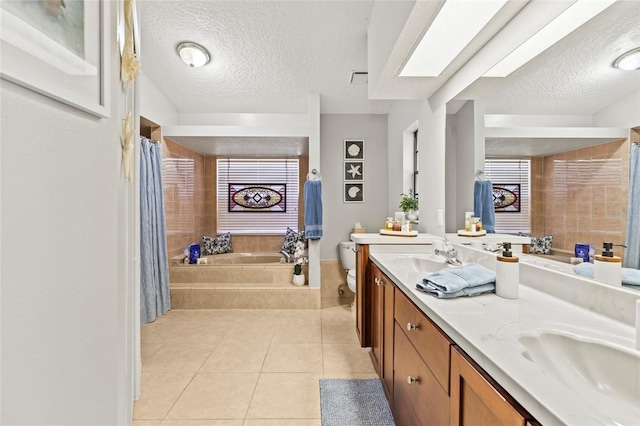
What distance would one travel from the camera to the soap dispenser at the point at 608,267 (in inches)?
35.8

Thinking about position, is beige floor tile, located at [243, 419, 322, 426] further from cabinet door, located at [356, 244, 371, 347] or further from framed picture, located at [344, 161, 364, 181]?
framed picture, located at [344, 161, 364, 181]

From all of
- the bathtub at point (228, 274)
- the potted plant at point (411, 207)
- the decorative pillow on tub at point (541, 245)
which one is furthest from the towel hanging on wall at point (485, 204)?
the bathtub at point (228, 274)

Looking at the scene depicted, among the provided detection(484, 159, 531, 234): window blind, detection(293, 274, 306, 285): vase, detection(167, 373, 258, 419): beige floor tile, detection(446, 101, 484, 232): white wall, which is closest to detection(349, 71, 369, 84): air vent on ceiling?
detection(446, 101, 484, 232): white wall

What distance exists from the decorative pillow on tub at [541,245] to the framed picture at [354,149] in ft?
9.43

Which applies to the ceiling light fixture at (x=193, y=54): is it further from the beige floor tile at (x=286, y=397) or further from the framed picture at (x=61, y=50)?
the beige floor tile at (x=286, y=397)

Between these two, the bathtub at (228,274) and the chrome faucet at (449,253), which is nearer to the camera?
the chrome faucet at (449,253)

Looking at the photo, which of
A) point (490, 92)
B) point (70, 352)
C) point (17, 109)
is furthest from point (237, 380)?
point (490, 92)

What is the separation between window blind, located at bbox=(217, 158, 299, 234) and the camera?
451 centimetres

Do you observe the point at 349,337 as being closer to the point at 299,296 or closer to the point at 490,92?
the point at 299,296

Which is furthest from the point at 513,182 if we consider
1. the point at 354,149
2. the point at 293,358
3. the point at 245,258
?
the point at 245,258

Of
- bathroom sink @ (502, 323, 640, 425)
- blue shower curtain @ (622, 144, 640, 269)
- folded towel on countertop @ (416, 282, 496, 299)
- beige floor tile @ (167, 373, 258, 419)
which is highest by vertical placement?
blue shower curtain @ (622, 144, 640, 269)

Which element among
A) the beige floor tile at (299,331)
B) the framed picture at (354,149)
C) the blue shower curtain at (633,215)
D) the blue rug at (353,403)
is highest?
the framed picture at (354,149)

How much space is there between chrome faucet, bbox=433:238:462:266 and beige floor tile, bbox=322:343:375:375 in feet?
3.39

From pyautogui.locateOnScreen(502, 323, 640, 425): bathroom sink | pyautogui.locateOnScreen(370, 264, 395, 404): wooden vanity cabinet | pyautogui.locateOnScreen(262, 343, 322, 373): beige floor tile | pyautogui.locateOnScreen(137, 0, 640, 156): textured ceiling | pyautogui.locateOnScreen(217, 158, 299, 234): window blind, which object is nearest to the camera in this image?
pyautogui.locateOnScreen(502, 323, 640, 425): bathroom sink
